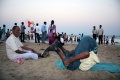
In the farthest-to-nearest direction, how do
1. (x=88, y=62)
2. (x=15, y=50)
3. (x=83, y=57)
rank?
1. (x=15, y=50)
2. (x=88, y=62)
3. (x=83, y=57)

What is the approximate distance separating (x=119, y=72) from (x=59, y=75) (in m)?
1.78

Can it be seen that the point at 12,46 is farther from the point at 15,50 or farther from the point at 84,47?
the point at 84,47

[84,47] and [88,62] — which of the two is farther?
[88,62]

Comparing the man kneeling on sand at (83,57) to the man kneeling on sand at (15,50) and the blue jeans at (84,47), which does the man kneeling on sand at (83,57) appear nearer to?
the blue jeans at (84,47)

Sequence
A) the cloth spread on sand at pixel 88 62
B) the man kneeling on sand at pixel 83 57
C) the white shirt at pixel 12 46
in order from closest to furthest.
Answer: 1. the man kneeling on sand at pixel 83 57
2. the cloth spread on sand at pixel 88 62
3. the white shirt at pixel 12 46

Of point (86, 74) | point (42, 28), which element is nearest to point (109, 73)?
point (86, 74)

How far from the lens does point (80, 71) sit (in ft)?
14.8

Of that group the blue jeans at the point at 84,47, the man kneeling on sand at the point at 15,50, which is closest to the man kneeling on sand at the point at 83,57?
the blue jeans at the point at 84,47

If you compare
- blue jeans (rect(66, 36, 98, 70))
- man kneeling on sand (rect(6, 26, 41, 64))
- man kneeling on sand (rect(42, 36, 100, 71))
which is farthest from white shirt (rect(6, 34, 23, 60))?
blue jeans (rect(66, 36, 98, 70))

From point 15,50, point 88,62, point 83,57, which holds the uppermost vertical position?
point 15,50

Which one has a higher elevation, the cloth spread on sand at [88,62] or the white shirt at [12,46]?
the white shirt at [12,46]

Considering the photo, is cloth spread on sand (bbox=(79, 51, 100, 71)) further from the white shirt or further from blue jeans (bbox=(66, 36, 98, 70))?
the white shirt

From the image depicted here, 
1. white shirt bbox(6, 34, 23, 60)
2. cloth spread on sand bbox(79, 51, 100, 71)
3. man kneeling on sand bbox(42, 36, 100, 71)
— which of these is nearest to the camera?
man kneeling on sand bbox(42, 36, 100, 71)

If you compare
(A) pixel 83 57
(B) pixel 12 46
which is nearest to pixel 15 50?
(B) pixel 12 46
